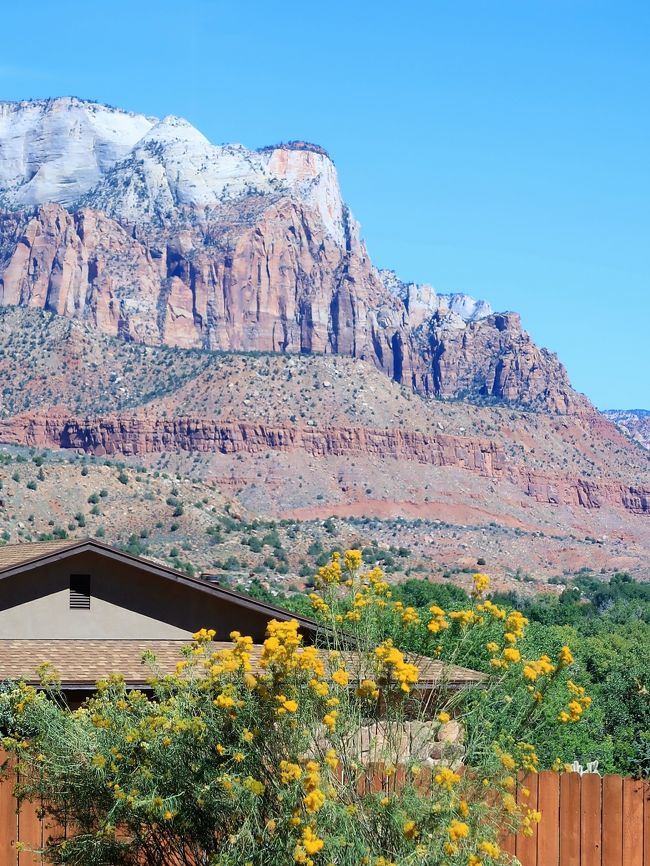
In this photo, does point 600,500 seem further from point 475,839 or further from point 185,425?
point 475,839

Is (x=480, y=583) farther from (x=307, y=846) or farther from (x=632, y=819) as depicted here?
(x=632, y=819)

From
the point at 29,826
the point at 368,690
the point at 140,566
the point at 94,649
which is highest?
the point at 368,690

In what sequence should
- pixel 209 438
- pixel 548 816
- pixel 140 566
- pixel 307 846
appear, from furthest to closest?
pixel 209 438, pixel 140 566, pixel 548 816, pixel 307 846

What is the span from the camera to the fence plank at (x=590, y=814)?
12.1 m

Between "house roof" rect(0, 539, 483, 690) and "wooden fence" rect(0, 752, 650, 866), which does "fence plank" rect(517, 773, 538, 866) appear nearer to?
"wooden fence" rect(0, 752, 650, 866)

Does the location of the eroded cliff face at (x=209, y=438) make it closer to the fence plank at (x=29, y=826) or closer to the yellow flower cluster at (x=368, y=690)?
the fence plank at (x=29, y=826)

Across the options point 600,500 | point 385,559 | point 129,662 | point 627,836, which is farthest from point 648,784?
point 600,500

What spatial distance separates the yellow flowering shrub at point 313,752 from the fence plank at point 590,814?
1.29 metres

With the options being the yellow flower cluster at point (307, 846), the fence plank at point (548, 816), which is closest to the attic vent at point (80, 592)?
the fence plank at point (548, 816)

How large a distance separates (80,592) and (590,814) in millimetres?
12038

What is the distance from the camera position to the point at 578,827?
39.7 feet

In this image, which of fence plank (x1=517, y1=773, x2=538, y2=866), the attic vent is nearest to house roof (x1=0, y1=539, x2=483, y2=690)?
the attic vent

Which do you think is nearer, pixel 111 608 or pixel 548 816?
pixel 548 816

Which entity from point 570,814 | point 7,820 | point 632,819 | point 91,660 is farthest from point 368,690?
point 91,660
